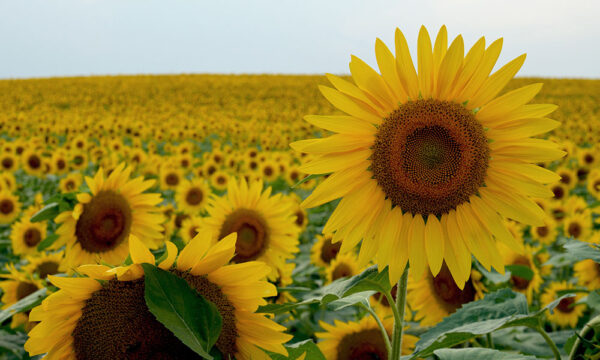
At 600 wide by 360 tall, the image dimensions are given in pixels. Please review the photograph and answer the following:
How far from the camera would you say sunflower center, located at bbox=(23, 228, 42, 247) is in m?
4.49

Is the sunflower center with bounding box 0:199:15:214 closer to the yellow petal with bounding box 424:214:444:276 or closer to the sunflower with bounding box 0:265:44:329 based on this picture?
the sunflower with bounding box 0:265:44:329

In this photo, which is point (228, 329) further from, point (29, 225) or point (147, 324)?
point (29, 225)

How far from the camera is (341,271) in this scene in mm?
3502

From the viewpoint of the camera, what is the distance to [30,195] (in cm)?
756

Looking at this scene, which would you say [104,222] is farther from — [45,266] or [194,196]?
[194,196]

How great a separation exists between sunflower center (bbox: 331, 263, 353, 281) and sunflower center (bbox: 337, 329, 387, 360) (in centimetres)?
98

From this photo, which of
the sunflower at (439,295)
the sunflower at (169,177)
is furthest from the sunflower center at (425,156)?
the sunflower at (169,177)

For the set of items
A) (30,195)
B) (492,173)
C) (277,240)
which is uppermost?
Result: (492,173)

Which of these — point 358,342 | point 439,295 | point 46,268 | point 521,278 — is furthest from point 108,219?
point 521,278

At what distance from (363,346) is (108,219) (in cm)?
152

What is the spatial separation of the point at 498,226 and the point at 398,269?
0.33 meters

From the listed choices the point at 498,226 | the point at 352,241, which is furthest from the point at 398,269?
the point at 498,226

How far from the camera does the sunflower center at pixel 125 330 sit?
1.14m

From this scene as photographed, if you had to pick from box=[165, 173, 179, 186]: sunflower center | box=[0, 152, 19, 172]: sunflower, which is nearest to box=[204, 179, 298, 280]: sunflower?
box=[165, 173, 179, 186]: sunflower center
